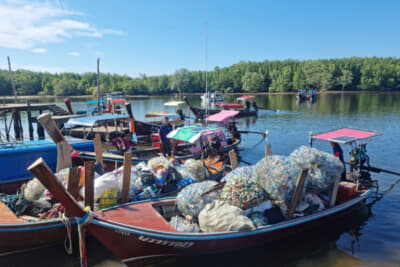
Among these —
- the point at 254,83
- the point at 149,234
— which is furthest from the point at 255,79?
the point at 149,234

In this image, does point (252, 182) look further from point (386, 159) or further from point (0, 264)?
point (386, 159)

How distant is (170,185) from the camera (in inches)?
351

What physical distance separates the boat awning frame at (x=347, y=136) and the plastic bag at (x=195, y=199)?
561cm

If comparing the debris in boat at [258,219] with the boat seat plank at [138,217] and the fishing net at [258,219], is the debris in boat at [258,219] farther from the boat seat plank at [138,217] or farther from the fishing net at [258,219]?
the boat seat plank at [138,217]

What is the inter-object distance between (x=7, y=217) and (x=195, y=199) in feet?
15.9

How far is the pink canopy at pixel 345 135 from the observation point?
10.1 m

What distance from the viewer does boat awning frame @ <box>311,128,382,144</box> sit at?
10.1 metres

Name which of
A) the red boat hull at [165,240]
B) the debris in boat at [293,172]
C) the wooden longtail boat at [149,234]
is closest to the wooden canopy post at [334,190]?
the debris in boat at [293,172]

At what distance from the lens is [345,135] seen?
10844mm

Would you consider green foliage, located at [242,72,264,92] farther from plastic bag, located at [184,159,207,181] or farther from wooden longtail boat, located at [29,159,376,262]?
wooden longtail boat, located at [29,159,376,262]

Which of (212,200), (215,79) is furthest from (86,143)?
(215,79)

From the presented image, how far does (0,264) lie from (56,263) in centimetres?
138

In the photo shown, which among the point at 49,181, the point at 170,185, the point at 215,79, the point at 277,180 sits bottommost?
the point at 170,185

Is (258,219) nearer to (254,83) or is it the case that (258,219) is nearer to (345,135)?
(345,135)
